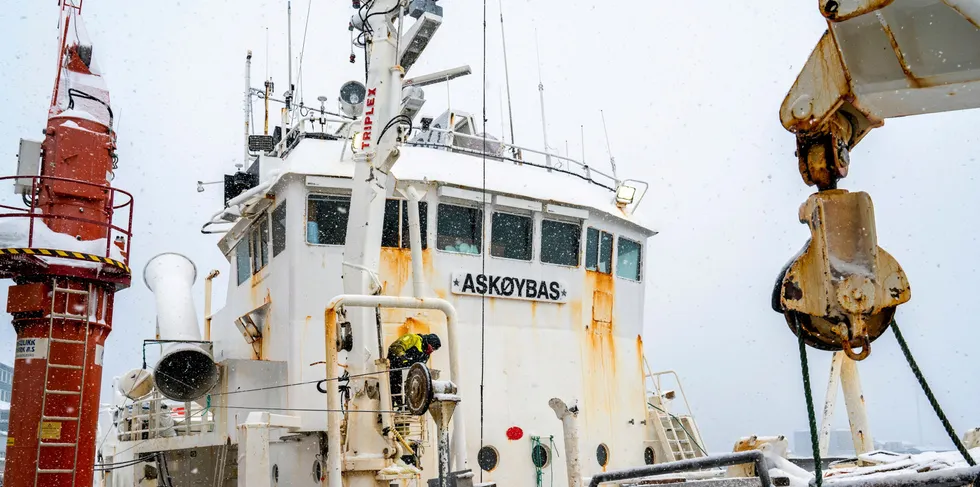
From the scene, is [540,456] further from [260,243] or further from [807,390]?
Result: [807,390]

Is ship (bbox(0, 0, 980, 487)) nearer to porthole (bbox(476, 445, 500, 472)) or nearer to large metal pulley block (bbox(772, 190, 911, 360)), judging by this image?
porthole (bbox(476, 445, 500, 472))

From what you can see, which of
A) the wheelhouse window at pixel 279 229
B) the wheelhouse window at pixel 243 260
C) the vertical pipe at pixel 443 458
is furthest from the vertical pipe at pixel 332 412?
the wheelhouse window at pixel 243 260

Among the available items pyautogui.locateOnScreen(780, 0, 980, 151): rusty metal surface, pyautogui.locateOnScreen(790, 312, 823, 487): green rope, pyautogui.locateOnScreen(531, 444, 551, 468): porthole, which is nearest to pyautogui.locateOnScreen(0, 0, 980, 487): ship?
pyautogui.locateOnScreen(531, 444, 551, 468): porthole

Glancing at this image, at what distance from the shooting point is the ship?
8.41 m

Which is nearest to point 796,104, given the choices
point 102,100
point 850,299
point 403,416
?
point 850,299

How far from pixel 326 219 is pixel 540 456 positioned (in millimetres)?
4149

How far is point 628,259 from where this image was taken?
12531 millimetres

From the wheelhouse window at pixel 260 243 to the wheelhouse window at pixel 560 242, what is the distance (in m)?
3.89

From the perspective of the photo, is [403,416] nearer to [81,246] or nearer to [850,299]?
[81,246]

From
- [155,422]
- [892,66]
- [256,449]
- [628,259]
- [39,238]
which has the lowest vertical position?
[256,449]

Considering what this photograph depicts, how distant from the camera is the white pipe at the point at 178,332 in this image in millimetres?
11469

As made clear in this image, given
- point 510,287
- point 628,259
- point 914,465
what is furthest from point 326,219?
point 914,465

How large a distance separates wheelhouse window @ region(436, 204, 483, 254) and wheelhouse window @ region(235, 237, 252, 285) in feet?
10.9

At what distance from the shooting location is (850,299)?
10.6 ft
